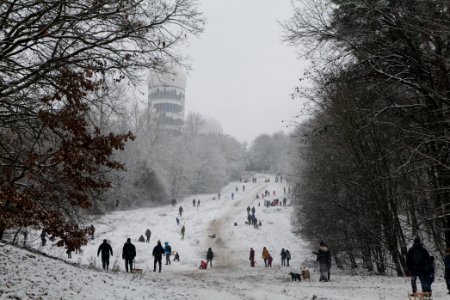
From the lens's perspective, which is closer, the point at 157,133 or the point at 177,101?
the point at 157,133

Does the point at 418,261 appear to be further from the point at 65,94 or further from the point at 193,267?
the point at 193,267

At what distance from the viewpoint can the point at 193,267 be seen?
23.3 m

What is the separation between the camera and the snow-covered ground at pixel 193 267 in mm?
9828

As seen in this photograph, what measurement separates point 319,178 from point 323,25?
10.6 metres

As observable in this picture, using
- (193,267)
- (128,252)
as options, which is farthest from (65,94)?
(193,267)

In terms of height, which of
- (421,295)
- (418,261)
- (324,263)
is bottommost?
(324,263)

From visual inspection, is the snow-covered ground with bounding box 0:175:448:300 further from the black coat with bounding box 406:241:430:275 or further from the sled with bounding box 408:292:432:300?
the sled with bounding box 408:292:432:300

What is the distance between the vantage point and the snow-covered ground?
9828 millimetres

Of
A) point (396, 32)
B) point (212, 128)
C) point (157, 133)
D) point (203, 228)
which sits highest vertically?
point (212, 128)

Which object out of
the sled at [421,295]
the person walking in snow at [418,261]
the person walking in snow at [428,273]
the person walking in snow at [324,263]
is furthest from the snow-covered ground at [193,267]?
the sled at [421,295]

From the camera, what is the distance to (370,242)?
65.5 feet

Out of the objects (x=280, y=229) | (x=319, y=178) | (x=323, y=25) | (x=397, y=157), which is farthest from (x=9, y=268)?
(x=280, y=229)

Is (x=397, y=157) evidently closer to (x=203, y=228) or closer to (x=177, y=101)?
(x=203, y=228)

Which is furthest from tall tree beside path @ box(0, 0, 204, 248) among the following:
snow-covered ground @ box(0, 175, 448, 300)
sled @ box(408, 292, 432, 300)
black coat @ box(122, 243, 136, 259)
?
black coat @ box(122, 243, 136, 259)
